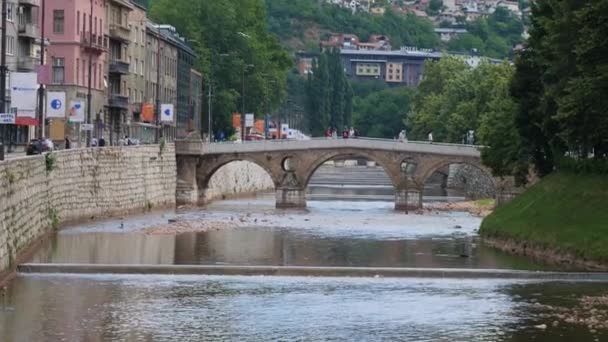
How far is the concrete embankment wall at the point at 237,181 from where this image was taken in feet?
424

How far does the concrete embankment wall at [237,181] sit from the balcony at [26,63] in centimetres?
Answer: 2276

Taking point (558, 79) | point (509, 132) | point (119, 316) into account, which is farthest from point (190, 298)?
point (509, 132)

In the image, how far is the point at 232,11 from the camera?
16225 centimetres

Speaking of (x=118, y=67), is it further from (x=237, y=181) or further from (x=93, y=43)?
(x=237, y=181)

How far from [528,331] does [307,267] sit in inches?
633

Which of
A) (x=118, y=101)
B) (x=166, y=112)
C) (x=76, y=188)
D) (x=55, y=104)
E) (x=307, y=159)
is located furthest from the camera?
(x=118, y=101)

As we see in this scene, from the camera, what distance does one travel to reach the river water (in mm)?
43531

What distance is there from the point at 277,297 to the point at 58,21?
6635 centimetres

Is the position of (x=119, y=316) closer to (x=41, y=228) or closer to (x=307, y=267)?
(x=307, y=267)

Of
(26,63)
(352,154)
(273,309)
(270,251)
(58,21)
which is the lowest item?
(273,309)

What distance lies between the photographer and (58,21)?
373ft

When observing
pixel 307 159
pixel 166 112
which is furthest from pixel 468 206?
pixel 166 112

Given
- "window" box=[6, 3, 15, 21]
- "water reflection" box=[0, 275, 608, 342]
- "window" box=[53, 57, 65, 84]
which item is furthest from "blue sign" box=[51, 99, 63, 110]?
"window" box=[53, 57, 65, 84]

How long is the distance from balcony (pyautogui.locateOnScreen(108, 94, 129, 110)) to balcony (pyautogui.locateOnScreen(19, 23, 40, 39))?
20870mm
